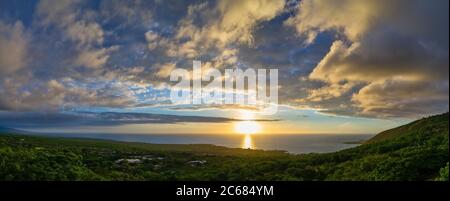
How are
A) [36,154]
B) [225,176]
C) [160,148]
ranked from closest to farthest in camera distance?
[36,154] → [225,176] → [160,148]

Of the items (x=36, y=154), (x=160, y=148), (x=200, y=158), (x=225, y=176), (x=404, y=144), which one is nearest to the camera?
(x=36, y=154)

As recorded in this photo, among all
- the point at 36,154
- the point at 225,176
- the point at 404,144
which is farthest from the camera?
the point at 404,144

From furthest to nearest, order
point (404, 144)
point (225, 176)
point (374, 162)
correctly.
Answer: point (404, 144) → point (225, 176) → point (374, 162)
